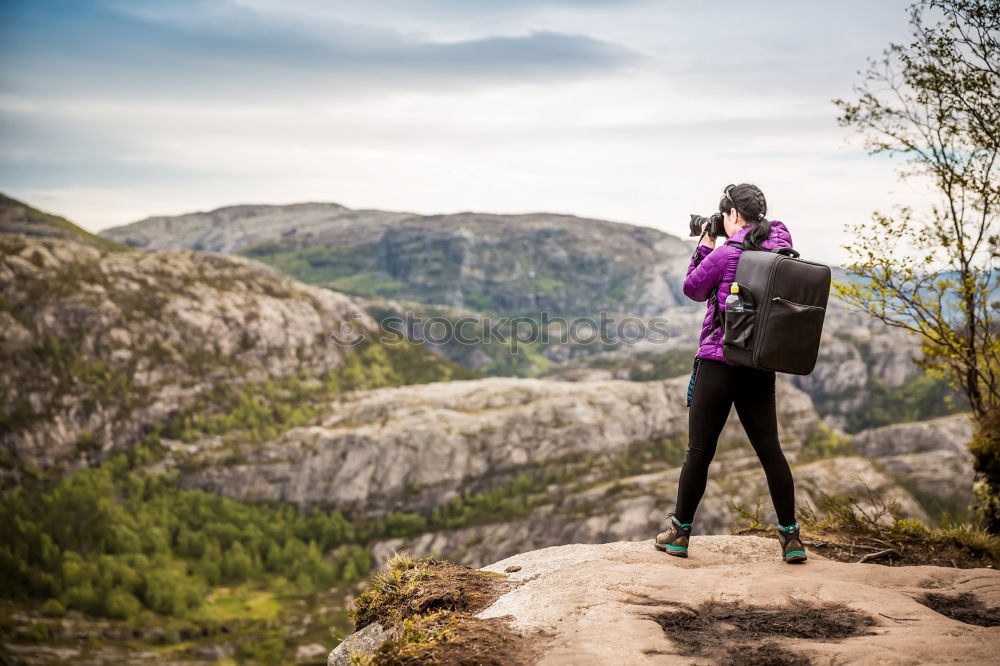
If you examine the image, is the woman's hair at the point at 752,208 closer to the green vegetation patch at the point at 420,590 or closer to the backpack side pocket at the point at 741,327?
the backpack side pocket at the point at 741,327

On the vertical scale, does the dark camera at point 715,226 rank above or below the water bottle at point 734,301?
A: above

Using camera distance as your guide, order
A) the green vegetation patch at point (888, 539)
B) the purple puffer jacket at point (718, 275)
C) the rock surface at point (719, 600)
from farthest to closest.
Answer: the green vegetation patch at point (888, 539)
the purple puffer jacket at point (718, 275)
the rock surface at point (719, 600)

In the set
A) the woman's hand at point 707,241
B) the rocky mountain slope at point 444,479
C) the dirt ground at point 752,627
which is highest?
the woman's hand at point 707,241

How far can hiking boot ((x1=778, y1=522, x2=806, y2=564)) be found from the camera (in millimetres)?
9836

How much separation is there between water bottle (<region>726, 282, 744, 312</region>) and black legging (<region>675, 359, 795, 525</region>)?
87 centimetres

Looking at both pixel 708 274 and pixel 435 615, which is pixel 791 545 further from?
pixel 435 615

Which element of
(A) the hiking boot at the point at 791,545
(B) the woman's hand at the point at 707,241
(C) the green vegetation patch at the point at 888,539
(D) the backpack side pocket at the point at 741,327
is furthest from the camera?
(C) the green vegetation patch at the point at 888,539

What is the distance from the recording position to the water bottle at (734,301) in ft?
29.0

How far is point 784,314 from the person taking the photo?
28.6ft

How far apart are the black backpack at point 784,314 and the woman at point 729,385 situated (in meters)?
0.51

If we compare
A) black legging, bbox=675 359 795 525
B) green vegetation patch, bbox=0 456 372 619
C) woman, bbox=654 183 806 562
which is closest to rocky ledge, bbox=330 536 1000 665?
woman, bbox=654 183 806 562

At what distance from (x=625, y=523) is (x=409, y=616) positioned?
568 ft

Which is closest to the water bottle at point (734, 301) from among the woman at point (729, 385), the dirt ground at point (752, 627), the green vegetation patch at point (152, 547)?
the woman at point (729, 385)

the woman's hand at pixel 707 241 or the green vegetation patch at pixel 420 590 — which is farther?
the woman's hand at pixel 707 241
